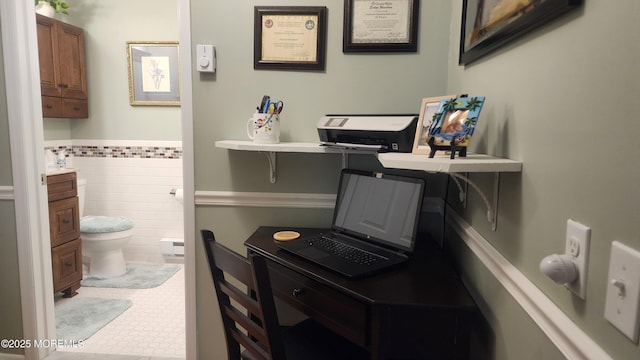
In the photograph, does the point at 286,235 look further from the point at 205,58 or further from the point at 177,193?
the point at 177,193

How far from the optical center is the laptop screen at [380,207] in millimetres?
1365

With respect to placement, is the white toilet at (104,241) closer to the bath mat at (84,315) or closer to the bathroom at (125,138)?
the bathroom at (125,138)

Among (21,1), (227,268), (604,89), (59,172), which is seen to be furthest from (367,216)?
(59,172)

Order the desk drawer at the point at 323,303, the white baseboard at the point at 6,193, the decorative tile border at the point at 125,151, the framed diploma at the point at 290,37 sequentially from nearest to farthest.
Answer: the desk drawer at the point at 323,303 → the framed diploma at the point at 290,37 → the white baseboard at the point at 6,193 → the decorative tile border at the point at 125,151

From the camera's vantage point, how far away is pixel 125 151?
10.7 ft

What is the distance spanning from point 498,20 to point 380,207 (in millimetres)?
733

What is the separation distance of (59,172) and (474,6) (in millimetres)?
2665

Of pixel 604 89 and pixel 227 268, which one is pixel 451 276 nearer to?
pixel 227 268

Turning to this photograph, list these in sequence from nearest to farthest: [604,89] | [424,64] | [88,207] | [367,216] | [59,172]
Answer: [604,89]
[367,216]
[424,64]
[59,172]
[88,207]

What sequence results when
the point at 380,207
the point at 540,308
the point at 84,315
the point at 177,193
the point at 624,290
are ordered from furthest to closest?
1. the point at 177,193
2. the point at 84,315
3. the point at 380,207
4. the point at 540,308
5. the point at 624,290

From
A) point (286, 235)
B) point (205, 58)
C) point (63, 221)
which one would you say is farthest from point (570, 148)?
point (63, 221)

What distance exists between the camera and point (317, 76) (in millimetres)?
1696

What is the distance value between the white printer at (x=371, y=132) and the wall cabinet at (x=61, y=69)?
7.60 ft

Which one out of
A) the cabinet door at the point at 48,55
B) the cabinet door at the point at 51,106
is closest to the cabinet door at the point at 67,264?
the cabinet door at the point at 51,106
